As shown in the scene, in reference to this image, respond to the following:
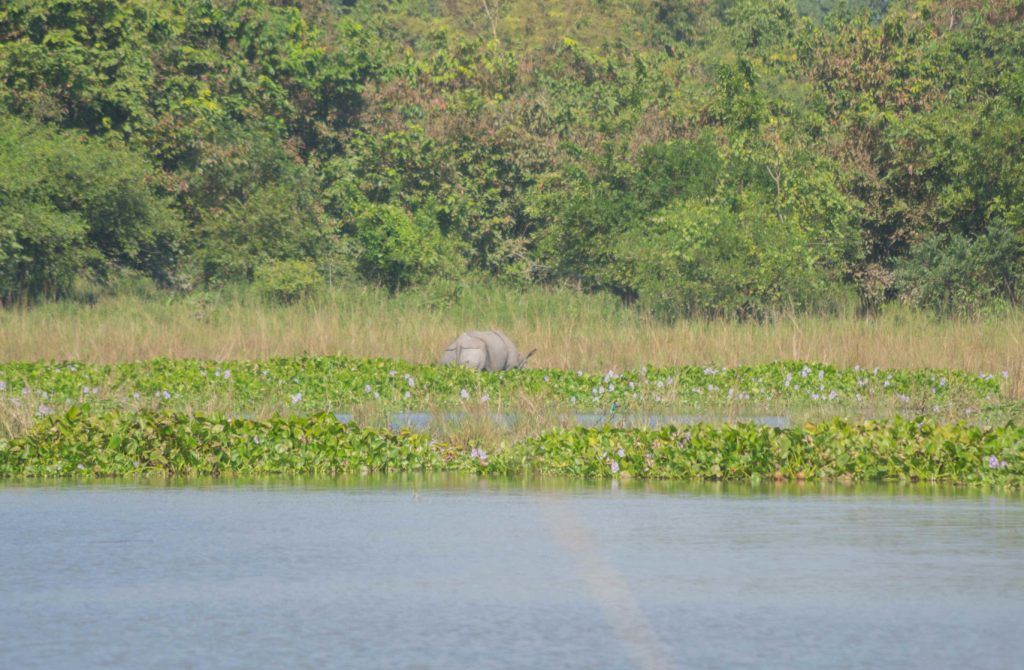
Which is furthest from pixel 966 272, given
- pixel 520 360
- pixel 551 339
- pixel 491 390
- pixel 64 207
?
pixel 64 207

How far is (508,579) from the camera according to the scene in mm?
7270

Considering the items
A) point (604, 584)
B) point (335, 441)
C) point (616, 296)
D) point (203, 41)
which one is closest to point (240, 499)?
point (335, 441)

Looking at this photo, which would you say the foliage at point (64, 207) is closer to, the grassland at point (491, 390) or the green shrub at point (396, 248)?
the grassland at point (491, 390)

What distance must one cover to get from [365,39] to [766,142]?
10.8 metres

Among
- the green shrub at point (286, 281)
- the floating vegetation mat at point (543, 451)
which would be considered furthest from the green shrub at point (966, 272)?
the floating vegetation mat at point (543, 451)

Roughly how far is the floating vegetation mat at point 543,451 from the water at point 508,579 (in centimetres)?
84

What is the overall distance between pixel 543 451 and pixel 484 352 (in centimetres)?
849

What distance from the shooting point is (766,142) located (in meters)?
32.3

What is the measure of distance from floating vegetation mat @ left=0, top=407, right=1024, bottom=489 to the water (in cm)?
84

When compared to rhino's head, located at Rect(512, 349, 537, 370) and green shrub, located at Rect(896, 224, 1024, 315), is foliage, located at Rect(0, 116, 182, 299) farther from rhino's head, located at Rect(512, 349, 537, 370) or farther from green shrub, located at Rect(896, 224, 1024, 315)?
green shrub, located at Rect(896, 224, 1024, 315)

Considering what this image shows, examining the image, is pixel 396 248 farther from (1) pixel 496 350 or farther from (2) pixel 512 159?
(1) pixel 496 350

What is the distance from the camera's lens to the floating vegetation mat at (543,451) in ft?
37.8

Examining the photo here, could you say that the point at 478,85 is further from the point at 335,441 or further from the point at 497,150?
the point at 335,441

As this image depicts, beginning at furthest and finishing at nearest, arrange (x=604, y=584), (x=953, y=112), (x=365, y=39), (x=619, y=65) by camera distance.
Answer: (x=619, y=65) → (x=365, y=39) → (x=953, y=112) → (x=604, y=584)
